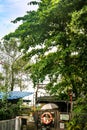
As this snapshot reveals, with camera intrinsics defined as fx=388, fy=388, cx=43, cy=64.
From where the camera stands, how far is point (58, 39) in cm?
1443

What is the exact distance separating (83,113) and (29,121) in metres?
9.75

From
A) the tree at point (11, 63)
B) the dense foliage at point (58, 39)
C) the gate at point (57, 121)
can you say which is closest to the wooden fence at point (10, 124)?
the dense foliage at point (58, 39)

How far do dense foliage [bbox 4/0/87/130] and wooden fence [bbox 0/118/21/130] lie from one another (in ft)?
9.58

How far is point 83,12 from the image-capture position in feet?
43.3

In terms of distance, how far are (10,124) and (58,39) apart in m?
6.02

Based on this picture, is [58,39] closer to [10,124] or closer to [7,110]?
[10,124]

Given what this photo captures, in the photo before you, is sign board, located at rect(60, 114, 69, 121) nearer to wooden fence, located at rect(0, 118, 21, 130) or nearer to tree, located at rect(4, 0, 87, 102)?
wooden fence, located at rect(0, 118, 21, 130)

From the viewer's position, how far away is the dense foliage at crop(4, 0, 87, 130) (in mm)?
14117

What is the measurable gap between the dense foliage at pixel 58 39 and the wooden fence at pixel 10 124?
2.92m

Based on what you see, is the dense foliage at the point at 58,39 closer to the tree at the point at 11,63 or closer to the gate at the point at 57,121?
A: the gate at the point at 57,121

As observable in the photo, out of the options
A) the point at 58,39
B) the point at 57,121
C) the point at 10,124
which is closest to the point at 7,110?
the point at 57,121

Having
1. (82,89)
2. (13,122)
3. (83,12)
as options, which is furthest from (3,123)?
(83,12)

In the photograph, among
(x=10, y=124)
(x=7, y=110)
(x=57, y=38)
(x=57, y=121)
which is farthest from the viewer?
(x=7, y=110)

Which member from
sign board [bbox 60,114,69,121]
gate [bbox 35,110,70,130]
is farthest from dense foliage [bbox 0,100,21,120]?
sign board [bbox 60,114,69,121]
